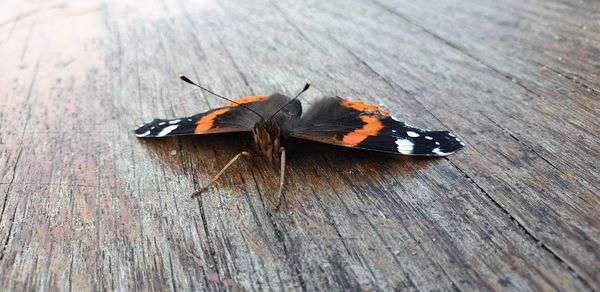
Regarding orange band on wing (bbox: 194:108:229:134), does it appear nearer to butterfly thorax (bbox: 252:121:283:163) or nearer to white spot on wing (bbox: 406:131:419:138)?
butterfly thorax (bbox: 252:121:283:163)

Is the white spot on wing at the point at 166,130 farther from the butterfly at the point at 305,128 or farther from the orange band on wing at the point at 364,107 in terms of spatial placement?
the orange band on wing at the point at 364,107

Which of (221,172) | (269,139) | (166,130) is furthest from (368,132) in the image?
(166,130)

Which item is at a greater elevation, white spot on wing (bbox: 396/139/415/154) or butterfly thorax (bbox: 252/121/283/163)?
white spot on wing (bbox: 396/139/415/154)

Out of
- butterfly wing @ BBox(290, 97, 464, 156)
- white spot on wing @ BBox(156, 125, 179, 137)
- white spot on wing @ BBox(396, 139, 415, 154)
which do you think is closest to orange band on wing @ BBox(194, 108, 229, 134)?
white spot on wing @ BBox(156, 125, 179, 137)

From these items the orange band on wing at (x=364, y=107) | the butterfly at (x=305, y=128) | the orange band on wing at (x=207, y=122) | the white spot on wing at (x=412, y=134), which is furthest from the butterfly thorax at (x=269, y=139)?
the white spot on wing at (x=412, y=134)

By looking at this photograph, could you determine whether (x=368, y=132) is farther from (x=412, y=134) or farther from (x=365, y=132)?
(x=412, y=134)

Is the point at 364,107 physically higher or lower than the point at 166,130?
Answer: higher

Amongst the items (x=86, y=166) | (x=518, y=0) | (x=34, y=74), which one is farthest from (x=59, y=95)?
(x=518, y=0)
